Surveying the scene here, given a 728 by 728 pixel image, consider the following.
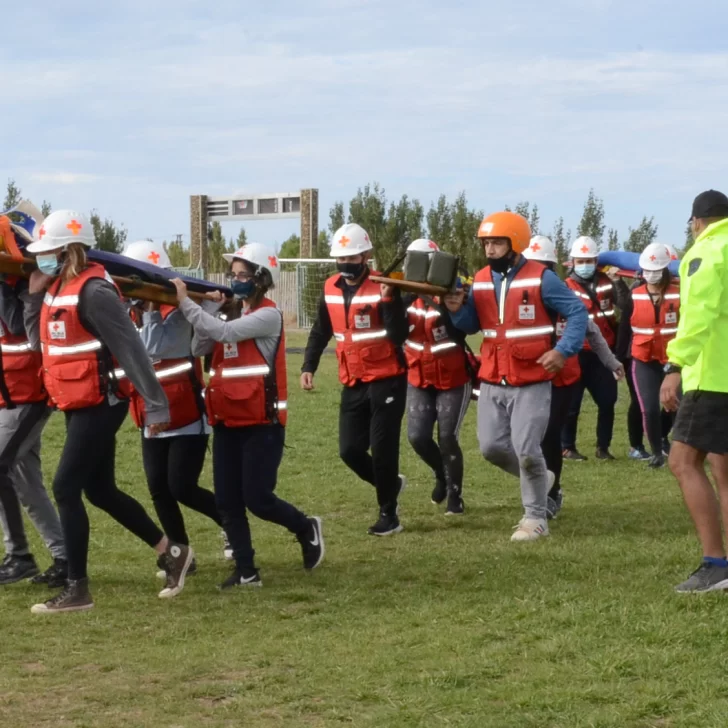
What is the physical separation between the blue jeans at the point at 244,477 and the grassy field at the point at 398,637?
1.21 ft

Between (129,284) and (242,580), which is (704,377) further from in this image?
(129,284)

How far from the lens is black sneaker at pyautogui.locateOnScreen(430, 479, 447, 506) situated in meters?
11.6

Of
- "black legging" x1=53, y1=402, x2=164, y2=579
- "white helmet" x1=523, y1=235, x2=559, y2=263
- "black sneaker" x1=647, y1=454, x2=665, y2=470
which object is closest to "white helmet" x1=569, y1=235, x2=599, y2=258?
"black sneaker" x1=647, y1=454, x2=665, y2=470

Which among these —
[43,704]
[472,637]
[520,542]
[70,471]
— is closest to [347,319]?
[520,542]

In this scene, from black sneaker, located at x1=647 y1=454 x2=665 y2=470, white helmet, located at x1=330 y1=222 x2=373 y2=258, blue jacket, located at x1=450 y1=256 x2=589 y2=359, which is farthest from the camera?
black sneaker, located at x1=647 y1=454 x2=665 y2=470

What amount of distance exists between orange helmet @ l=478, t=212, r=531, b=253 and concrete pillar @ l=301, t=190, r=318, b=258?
26.9m

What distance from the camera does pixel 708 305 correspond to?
700cm

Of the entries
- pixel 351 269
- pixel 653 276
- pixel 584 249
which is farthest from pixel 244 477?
pixel 584 249

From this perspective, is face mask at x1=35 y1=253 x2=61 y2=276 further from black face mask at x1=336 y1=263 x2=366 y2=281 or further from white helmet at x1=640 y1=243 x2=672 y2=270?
white helmet at x1=640 y1=243 x2=672 y2=270

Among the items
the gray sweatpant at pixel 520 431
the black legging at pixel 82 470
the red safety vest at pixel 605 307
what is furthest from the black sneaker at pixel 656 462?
the black legging at pixel 82 470

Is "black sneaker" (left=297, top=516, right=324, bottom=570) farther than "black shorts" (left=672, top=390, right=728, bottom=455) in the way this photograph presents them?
Yes

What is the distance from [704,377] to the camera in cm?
719

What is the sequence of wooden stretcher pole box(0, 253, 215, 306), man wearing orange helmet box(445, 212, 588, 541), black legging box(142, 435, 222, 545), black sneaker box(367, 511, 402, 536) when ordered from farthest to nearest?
black sneaker box(367, 511, 402, 536) → man wearing orange helmet box(445, 212, 588, 541) → black legging box(142, 435, 222, 545) → wooden stretcher pole box(0, 253, 215, 306)

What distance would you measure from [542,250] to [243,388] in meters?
4.52
